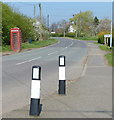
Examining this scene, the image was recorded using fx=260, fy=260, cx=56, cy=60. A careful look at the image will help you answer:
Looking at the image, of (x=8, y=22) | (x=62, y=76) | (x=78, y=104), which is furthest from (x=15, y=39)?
(x=78, y=104)

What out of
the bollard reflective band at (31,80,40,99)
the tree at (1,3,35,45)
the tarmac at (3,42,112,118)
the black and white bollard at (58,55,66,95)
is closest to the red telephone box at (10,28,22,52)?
the tree at (1,3,35,45)

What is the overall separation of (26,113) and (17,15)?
3331cm

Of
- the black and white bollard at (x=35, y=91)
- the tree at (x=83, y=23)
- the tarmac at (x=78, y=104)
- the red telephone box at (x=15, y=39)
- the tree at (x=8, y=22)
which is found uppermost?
the tree at (x=83, y=23)

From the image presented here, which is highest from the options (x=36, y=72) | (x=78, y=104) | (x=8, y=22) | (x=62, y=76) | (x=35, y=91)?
(x=8, y=22)

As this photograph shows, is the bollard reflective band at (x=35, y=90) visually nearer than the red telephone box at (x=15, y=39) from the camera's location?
Yes

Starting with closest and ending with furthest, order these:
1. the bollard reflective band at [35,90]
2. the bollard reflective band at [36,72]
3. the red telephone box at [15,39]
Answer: the bollard reflective band at [36,72] < the bollard reflective band at [35,90] < the red telephone box at [15,39]

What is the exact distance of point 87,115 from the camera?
4867mm

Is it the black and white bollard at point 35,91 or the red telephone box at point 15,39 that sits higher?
the red telephone box at point 15,39

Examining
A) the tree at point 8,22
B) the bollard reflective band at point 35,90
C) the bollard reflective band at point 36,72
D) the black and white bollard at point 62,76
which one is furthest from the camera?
the tree at point 8,22

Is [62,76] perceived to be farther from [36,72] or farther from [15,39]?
[15,39]

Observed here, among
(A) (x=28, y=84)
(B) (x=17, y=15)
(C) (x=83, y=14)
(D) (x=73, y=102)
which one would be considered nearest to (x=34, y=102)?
(D) (x=73, y=102)

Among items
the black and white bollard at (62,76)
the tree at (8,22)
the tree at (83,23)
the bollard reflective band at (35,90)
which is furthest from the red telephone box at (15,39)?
the tree at (83,23)

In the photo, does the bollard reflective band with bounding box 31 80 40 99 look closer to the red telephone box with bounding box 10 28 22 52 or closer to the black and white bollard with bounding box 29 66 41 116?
the black and white bollard with bounding box 29 66 41 116

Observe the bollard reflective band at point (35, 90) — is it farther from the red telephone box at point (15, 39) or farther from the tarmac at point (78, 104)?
the red telephone box at point (15, 39)
